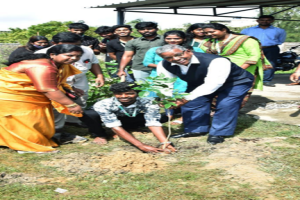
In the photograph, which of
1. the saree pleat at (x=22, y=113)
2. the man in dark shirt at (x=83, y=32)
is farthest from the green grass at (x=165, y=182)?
the man in dark shirt at (x=83, y=32)

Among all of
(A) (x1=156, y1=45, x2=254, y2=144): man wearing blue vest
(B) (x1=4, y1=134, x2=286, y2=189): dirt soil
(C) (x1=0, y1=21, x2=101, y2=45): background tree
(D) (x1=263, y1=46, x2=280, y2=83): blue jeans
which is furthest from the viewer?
(C) (x1=0, y1=21, x2=101, y2=45): background tree

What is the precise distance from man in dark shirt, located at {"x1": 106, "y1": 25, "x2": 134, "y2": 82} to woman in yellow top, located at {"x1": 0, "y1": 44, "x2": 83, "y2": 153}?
7.02 ft

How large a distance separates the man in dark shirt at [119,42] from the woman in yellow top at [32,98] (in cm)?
214

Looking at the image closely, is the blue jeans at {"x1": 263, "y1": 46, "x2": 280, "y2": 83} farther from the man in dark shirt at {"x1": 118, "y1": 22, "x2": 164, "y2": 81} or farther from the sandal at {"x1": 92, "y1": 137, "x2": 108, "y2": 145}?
the sandal at {"x1": 92, "y1": 137, "x2": 108, "y2": 145}

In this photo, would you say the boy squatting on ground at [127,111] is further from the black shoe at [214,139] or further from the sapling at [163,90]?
the black shoe at [214,139]

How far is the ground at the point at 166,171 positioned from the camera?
3.03 metres

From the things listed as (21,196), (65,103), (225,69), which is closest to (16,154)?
(65,103)

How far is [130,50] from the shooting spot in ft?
19.6

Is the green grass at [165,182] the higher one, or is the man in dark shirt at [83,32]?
the man in dark shirt at [83,32]

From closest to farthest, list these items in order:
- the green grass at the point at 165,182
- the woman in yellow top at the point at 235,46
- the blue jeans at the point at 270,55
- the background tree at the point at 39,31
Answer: the green grass at the point at 165,182, the woman in yellow top at the point at 235,46, the blue jeans at the point at 270,55, the background tree at the point at 39,31

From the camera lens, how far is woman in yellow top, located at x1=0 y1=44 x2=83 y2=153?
3920 mm

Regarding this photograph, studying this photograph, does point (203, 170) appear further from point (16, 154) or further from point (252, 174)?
point (16, 154)

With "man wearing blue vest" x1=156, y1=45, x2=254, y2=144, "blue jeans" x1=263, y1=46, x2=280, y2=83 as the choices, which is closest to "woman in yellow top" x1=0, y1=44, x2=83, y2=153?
"man wearing blue vest" x1=156, y1=45, x2=254, y2=144

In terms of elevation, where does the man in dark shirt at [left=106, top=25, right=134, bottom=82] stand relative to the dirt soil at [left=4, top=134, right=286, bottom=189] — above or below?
above
